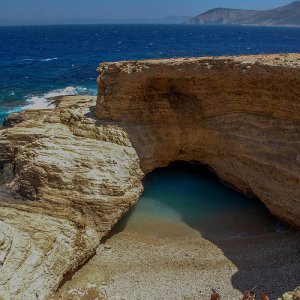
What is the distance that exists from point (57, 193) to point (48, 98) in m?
26.9

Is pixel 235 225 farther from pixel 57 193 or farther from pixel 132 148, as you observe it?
pixel 57 193

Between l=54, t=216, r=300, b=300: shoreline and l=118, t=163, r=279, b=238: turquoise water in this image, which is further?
l=118, t=163, r=279, b=238: turquoise water

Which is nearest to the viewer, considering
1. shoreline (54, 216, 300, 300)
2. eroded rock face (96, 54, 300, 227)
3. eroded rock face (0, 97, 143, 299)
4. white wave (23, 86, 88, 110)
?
eroded rock face (0, 97, 143, 299)

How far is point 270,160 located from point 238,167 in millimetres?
2177

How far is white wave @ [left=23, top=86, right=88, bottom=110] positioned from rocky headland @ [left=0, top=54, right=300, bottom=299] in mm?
16693

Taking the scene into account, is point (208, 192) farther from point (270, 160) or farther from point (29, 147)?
point (29, 147)

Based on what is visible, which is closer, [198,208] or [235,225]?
[235,225]

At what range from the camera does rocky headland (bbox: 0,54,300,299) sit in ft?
53.0

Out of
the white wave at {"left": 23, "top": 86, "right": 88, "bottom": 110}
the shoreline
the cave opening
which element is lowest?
the shoreline

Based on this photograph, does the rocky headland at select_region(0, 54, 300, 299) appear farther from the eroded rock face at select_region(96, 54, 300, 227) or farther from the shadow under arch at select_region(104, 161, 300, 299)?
the shadow under arch at select_region(104, 161, 300, 299)

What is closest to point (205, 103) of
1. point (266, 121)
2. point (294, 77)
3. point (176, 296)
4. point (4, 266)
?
Result: point (266, 121)

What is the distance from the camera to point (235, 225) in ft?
64.5

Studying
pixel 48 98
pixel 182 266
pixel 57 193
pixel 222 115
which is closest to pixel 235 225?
pixel 182 266

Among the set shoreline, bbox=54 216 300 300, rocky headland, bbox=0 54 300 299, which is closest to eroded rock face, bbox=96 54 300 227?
rocky headland, bbox=0 54 300 299
